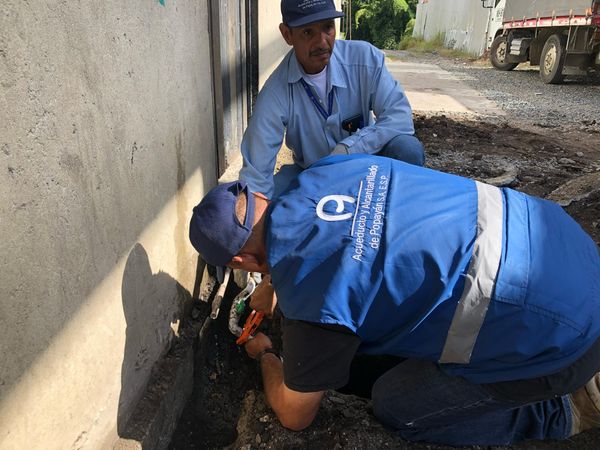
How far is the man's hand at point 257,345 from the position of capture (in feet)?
7.50

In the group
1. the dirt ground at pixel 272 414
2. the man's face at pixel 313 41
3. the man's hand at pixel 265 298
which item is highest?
the man's face at pixel 313 41

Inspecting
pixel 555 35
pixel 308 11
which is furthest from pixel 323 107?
pixel 555 35

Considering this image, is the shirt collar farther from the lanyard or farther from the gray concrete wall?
the gray concrete wall

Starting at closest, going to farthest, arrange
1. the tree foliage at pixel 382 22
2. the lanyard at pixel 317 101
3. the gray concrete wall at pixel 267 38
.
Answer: the lanyard at pixel 317 101, the gray concrete wall at pixel 267 38, the tree foliage at pixel 382 22

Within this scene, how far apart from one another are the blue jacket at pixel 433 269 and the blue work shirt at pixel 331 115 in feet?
3.63

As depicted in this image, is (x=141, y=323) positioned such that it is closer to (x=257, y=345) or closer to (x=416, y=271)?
(x=257, y=345)

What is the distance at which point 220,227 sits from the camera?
1.49 m

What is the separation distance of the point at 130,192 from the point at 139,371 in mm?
732

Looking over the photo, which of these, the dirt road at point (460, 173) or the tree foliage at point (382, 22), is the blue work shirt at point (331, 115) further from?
the tree foliage at point (382, 22)

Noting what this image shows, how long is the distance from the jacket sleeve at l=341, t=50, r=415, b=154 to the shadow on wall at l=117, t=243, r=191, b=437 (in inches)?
50.6

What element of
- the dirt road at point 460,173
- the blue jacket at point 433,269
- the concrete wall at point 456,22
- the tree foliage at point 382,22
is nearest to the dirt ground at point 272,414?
the dirt road at point 460,173

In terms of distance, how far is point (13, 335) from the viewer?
1132mm

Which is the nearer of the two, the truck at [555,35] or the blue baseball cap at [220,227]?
the blue baseball cap at [220,227]

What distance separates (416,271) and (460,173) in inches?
140
